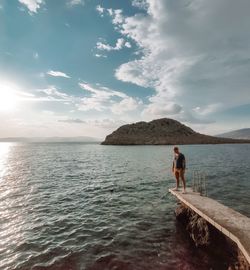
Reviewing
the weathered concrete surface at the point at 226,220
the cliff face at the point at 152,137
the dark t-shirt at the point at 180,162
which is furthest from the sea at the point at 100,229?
the cliff face at the point at 152,137

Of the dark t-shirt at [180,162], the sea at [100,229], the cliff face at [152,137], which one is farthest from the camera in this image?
the cliff face at [152,137]

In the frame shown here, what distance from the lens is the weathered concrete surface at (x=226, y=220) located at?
9.74m

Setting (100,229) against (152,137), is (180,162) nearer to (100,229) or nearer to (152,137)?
(100,229)

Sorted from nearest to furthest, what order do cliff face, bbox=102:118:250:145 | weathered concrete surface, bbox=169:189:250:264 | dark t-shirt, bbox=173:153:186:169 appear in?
weathered concrete surface, bbox=169:189:250:264
dark t-shirt, bbox=173:153:186:169
cliff face, bbox=102:118:250:145

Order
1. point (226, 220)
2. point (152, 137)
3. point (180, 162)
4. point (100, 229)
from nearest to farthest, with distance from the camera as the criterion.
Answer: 1. point (226, 220)
2. point (100, 229)
3. point (180, 162)
4. point (152, 137)

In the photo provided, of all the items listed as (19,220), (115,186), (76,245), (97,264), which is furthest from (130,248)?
(115,186)

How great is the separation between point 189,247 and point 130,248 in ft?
10.6

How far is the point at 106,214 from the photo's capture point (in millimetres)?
17359

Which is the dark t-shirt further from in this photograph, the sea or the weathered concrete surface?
the sea

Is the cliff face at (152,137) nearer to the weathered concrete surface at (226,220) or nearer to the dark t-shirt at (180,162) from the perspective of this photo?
the dark t-shirt at (180,162)

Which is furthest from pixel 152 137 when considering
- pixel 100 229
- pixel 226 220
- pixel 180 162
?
pixel 226 220

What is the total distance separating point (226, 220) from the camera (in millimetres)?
11898

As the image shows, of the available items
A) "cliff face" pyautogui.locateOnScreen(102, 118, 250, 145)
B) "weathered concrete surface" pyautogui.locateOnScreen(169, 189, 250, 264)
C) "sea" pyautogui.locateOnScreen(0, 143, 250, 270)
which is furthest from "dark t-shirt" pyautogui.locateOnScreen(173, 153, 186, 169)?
"cliff face" pyautogui.locateOnScreen(102, 118, 250, 145)

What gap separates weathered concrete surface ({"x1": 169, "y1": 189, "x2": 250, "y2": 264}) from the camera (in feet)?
32.0
